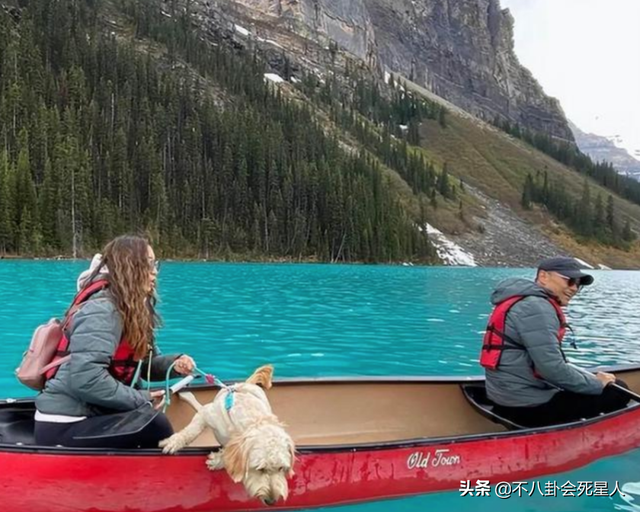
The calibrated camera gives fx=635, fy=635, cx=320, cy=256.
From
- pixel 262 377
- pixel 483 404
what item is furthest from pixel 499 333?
pixel 262 377

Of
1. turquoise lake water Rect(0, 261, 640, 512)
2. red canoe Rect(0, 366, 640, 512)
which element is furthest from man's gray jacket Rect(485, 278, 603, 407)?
turquoise lake water Rect(0, 261, 640, 512)

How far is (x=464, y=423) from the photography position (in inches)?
387

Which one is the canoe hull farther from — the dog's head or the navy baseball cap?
the navy baseball cap

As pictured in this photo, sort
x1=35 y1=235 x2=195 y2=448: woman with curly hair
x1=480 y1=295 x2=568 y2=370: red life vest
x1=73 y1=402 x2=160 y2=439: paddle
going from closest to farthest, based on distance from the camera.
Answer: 1. x1=35 y1=235 x2=195 y2=448: woman with curly hair
2. x1=73 y1=402 x2=160 y2=439: paddle
3. x1=480 y1=295 x2=568 y2=370: red life vest

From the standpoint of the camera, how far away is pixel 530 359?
8172mm

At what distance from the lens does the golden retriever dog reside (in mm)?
5094

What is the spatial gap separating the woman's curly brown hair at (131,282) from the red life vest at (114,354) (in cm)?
11

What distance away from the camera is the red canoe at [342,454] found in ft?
19.6

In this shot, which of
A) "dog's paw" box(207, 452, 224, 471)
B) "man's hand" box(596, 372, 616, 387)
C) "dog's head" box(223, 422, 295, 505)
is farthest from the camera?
"man's hand" box(596, 372, 616, 387)

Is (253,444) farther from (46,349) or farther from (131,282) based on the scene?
(46,349)

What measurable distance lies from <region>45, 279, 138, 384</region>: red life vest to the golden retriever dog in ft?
3.48

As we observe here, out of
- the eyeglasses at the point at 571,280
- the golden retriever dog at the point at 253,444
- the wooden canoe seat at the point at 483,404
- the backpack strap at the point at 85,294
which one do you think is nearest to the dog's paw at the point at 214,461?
the golden retriever dog at the point at 253,444

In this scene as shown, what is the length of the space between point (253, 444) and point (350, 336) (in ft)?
56.7

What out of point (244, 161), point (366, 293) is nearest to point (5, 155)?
point (244, 161)
